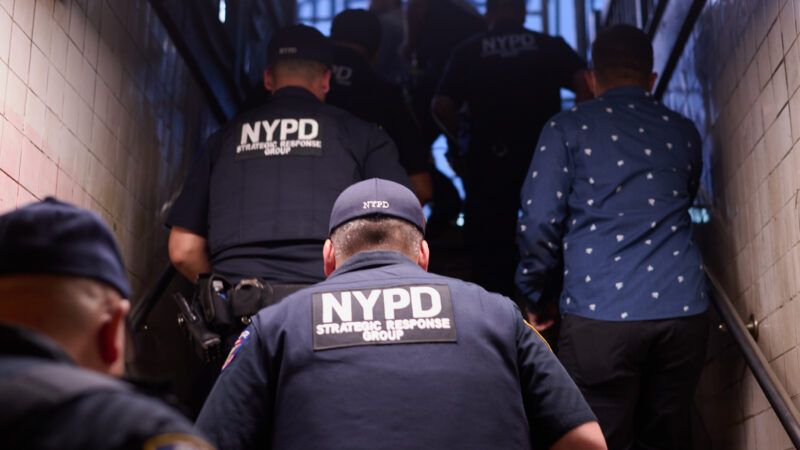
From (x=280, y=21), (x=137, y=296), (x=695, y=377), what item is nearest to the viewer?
(x=695, y=377)

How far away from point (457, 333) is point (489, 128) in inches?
120

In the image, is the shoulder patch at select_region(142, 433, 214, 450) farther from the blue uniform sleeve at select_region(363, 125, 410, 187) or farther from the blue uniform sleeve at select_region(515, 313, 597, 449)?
the blue uniform sleeve at select_region(363, 125, 410, 187)

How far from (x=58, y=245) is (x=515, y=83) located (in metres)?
4.32

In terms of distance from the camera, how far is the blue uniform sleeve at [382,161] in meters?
4.40

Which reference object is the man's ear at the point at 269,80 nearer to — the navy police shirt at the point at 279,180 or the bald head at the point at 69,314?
the navy police shirt at the point at 279,180

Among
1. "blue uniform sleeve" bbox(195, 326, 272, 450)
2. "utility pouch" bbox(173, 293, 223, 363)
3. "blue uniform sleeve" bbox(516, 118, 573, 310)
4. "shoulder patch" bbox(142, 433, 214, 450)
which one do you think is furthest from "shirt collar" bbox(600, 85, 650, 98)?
"shoulder patch" bbox(142, 433, 214, 450)

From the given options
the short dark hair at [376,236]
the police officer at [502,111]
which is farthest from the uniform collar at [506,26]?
the short dark hair at [376,236]

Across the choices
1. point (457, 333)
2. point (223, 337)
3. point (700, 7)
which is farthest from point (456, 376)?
point (700, 7)

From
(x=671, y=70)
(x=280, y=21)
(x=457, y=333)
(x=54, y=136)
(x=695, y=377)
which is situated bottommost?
(x=695, y=377)

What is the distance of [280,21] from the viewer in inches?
330

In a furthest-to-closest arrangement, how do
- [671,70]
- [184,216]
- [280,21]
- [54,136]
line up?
[280,21]
[671,70]
[184,216]
[54,136]

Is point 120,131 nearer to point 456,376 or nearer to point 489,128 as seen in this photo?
point 489,128

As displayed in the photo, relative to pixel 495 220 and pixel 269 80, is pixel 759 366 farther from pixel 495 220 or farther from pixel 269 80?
pixel 269 80

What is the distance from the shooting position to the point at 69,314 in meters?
1.65
